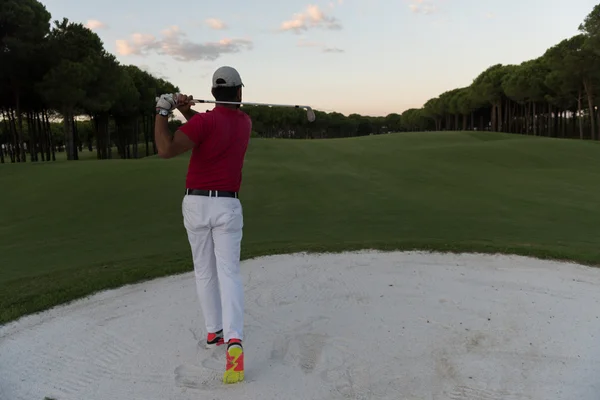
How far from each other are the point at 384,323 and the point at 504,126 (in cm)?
7556

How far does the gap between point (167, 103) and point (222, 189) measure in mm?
826

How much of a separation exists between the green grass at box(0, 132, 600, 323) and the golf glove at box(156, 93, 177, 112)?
3445 mm

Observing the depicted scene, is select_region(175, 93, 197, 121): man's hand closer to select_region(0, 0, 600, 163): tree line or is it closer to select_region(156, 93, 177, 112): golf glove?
select_region(156, 93, 177, 112): golf glove

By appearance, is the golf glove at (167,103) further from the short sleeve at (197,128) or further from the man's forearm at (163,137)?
the short sleeve at (197,128)

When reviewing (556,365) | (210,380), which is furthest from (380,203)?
(210,380)

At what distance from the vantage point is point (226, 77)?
365 cm

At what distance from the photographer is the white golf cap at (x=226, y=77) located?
363 cm

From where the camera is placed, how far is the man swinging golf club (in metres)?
3.55

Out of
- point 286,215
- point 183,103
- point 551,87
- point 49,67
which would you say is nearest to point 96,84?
point 49,67

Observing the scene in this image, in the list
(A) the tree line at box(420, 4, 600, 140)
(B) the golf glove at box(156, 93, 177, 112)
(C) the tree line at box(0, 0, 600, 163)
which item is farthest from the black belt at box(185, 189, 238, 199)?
(A) the tree line at box(420, 4, 600, 140)

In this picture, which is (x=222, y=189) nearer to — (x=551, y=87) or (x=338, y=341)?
(x=338, y=341)

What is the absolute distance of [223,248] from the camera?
369cm

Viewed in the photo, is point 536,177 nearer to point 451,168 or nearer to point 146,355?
point 451,168

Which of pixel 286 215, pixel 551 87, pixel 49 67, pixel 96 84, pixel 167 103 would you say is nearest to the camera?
pixel 167 103
